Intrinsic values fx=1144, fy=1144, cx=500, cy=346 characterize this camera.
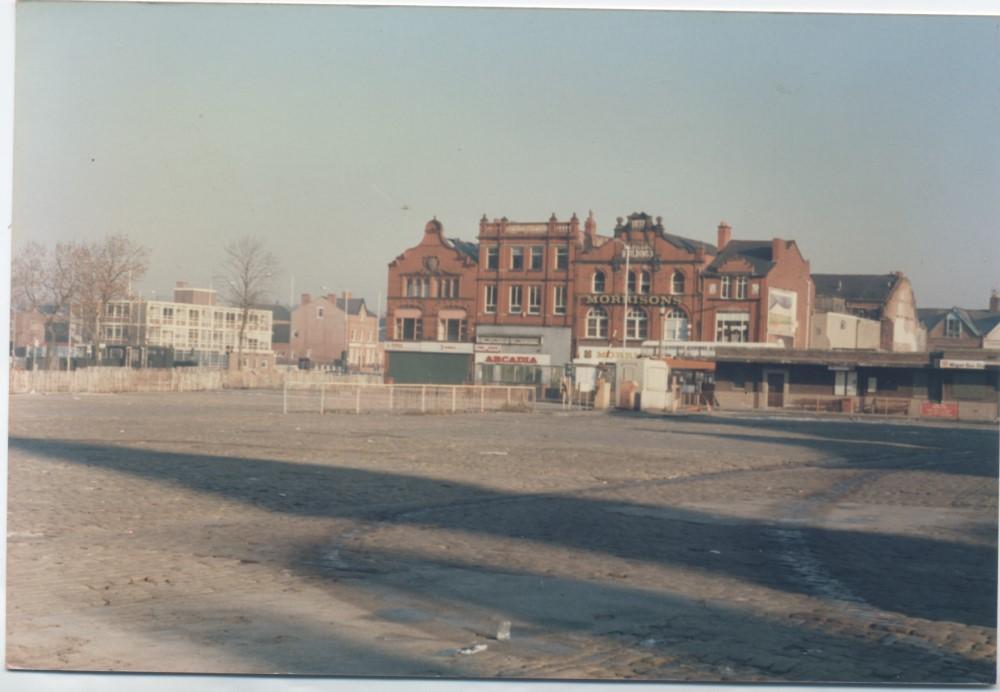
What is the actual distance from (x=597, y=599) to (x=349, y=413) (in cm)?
1874

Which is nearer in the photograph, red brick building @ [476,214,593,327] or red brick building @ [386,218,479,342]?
red brick building @ [386,218,479,342]

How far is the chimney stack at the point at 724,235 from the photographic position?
12.2m

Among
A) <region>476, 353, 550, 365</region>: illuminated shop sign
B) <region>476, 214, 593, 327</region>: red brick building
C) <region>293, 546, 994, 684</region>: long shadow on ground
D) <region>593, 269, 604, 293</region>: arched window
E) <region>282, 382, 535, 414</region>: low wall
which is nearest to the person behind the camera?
<region>293, 546, 994, 684</region>: long shadow on ground

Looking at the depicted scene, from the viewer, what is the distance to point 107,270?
1367cm

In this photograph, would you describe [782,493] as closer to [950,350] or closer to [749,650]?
[950,350]

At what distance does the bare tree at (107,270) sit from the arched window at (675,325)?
6847 mm

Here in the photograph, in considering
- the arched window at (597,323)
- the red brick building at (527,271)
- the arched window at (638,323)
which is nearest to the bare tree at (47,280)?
the red brick building at (527,271)

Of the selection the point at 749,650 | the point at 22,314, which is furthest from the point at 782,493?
the point at 22,314

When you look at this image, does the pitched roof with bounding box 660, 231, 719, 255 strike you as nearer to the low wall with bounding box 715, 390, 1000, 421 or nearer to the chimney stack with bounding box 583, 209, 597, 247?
the chimney stack with bounding box 583, 209, 597, 247

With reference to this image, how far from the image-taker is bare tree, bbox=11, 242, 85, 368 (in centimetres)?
1090

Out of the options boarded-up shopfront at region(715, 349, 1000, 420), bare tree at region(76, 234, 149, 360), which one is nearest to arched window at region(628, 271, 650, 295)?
boarded-up shopfront at region(715, 349, 1000, 420)

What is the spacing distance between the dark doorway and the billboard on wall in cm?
173

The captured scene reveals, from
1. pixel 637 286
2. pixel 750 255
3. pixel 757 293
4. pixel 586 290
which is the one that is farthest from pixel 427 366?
pixel 750 255

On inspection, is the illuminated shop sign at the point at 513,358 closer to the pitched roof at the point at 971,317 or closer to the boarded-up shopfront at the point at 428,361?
the boarded-up shopfront at the point at 428,361
